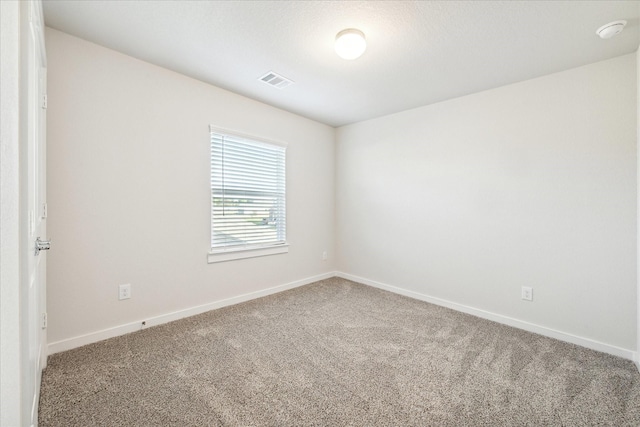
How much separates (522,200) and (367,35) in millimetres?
2097

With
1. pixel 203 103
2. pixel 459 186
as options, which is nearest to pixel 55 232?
pixel 203 103

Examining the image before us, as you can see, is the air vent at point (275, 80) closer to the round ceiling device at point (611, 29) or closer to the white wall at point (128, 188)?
the white wall at point (128, 188)

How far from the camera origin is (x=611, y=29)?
6.19 ft

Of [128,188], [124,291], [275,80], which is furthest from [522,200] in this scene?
[124,291]

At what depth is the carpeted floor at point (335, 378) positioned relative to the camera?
1550 millimetres

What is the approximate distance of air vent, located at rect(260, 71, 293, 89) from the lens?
2.70m

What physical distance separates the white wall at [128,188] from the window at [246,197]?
0.12m

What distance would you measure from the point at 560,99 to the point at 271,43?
8.37ft

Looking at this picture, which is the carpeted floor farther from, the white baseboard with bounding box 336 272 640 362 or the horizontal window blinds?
the horizontal window blinds

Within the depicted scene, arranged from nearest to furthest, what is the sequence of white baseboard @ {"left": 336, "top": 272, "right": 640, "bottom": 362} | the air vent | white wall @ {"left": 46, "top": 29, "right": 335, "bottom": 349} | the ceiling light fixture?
the ceiling light fixture
white wall @ {"left": 46, "top": 29, "right": 335, "bottom": 349}
white baseboard @ {"left": 336, "top": 272, "right": 640, "bottom": 362}
the air vent

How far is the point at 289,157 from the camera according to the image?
3775mm

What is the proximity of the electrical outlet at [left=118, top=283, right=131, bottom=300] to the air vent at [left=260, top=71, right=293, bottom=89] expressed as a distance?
7.50 feet

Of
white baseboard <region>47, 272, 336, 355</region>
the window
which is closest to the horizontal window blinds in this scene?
the window

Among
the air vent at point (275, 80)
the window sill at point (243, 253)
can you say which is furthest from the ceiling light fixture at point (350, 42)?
the window sill at point (243, 253)
